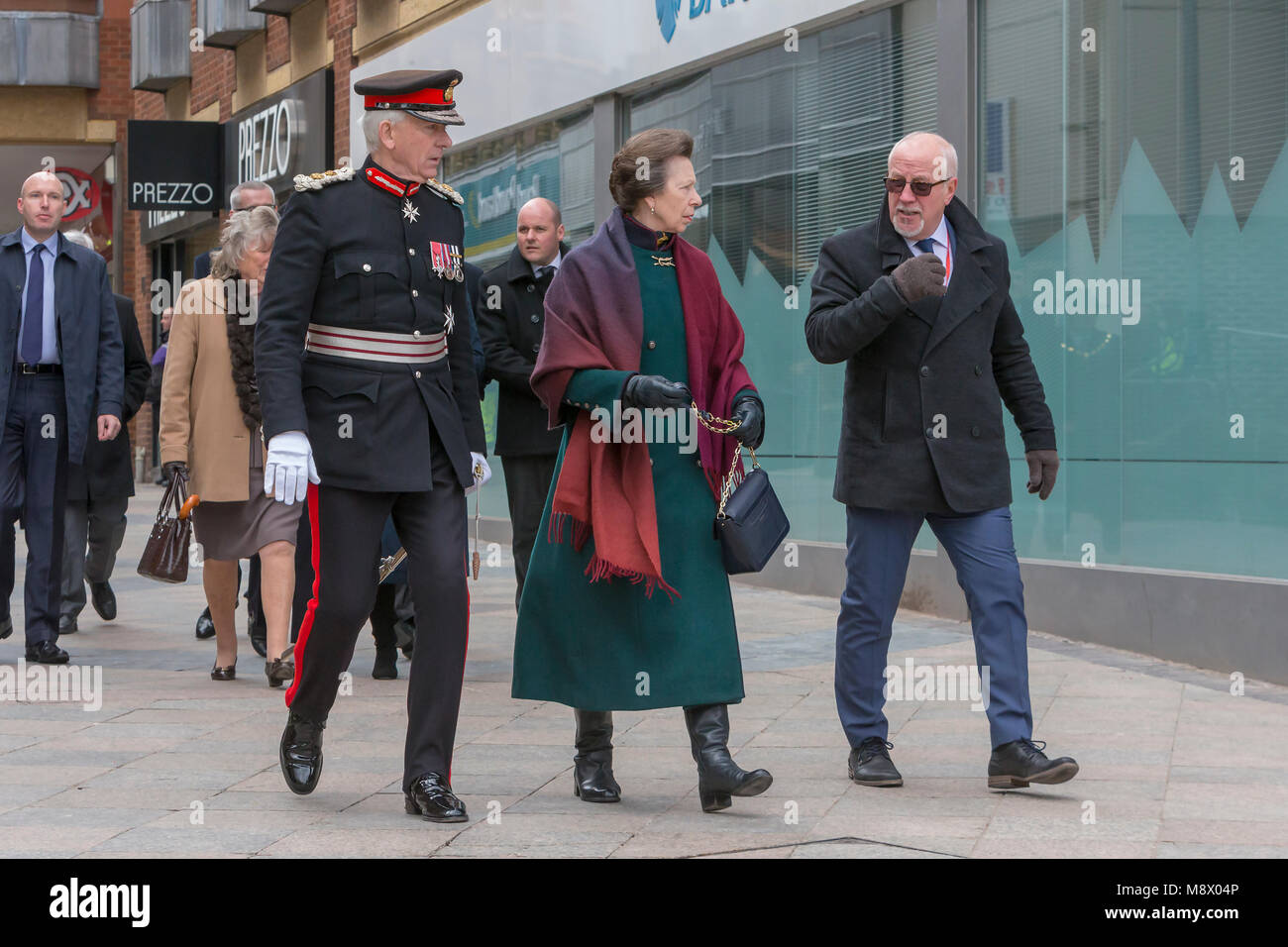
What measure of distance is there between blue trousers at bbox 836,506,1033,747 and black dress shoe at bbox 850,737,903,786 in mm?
33

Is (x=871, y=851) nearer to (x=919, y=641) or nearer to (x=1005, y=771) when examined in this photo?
(x=1005, y=771)

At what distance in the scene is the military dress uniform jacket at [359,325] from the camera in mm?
5086

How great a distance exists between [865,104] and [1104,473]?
3135mm

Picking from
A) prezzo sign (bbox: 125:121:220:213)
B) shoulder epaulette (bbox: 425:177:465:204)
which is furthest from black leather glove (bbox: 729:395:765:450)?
prezzo sign (bbox: 125:121:220:213)

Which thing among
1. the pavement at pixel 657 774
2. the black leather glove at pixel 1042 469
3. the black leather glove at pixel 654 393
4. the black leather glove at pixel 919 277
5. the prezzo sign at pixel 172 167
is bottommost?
the pavement at pixel 657 774


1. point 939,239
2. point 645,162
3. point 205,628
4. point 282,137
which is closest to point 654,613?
point 645,162

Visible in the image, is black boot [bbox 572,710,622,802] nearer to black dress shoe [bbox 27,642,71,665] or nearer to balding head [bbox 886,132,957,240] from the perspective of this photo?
balding head [bbox 886,132,957,240]

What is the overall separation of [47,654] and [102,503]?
6.50 feet

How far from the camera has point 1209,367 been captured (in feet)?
27.7

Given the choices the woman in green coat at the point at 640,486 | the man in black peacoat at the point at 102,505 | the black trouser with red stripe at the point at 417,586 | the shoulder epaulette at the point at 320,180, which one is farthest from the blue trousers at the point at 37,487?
the woman in green coat at the point at 640,486

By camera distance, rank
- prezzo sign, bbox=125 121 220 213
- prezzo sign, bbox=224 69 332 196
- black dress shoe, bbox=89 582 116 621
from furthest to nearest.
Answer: prezzo sign, bbox=125 121 220 213, prezzo sign, bbox=224 69 332 196, black dress shoe, bbox=89 582 116 621

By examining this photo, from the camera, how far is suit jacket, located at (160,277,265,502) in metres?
7.91

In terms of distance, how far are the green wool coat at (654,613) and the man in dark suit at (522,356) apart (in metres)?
2.36

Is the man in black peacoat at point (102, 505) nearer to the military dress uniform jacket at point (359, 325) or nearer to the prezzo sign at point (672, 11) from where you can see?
the military dress uniform jacket at point (359, 325)
